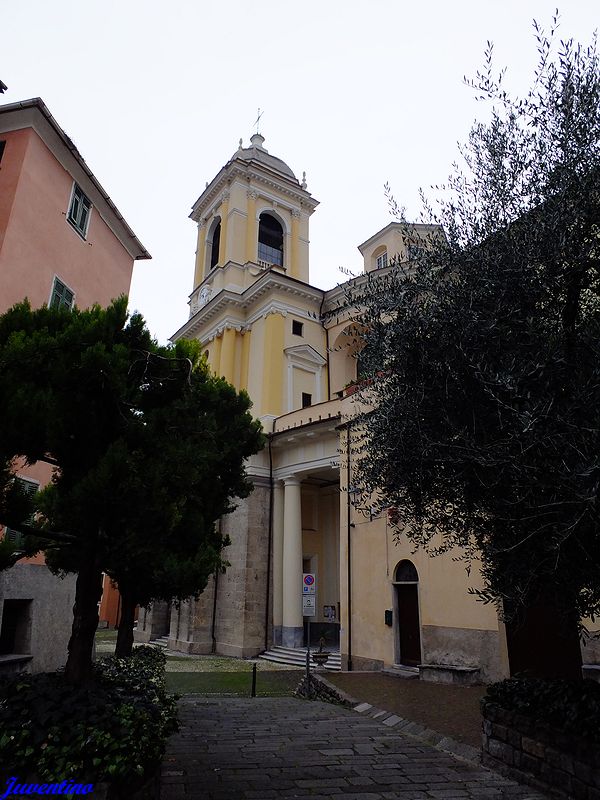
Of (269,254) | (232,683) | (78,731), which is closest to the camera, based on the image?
(78,731)

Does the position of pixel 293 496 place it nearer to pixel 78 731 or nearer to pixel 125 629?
pixel 125 629

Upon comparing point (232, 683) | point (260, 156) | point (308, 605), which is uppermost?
point (260, 156)

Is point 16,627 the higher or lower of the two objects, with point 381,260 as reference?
lower

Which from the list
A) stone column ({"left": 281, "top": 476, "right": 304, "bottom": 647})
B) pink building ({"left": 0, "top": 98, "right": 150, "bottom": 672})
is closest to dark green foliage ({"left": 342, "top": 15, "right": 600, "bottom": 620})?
pink building ({"left": 0, "top": 98, "right": 150, "bottom": 672})

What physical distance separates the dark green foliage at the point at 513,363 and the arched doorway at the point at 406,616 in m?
7.73

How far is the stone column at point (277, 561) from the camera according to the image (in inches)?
800

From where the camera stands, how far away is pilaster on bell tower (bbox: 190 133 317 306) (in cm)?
Answer: 2905

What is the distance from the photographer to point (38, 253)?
11.5 m

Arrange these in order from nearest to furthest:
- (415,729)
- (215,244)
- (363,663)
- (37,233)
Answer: (415,729) → (37,233) → (363,663) → (215,244)

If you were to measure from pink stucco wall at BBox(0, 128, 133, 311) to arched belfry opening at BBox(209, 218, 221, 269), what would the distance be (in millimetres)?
18118

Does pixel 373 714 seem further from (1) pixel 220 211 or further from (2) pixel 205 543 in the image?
(1) pixel 220 211

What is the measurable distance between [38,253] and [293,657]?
14.7 meters

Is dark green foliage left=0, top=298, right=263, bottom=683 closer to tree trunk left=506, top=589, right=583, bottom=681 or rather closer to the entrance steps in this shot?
tree trunk left=506, top=589, right=583, bottom=681

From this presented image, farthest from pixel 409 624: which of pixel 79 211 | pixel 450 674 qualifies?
pixel 79 211
